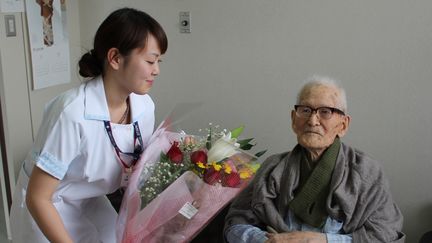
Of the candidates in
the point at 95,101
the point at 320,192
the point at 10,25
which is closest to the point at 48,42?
the point at 10,25

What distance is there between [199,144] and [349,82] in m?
1.20

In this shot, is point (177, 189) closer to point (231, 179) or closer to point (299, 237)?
point (231, 179)

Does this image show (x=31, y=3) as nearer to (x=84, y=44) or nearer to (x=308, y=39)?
(x=84, y=44)

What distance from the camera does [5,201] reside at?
2605 millimetres

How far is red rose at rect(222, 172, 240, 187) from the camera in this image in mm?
1318

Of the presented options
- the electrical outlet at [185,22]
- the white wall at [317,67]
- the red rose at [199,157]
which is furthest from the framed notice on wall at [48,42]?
the red rose at [199,157]

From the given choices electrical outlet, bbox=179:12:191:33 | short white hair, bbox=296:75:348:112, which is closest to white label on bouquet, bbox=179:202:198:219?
short white hair, bbox=296:75:348:112

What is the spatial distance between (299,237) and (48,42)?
6.62ft

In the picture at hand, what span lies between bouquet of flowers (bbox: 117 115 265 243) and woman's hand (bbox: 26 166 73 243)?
0.61 feet

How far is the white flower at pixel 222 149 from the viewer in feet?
4.37

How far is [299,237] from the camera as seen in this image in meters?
1.45

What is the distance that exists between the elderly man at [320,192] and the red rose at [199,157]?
357 millimetres

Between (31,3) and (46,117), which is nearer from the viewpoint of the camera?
(46,117)

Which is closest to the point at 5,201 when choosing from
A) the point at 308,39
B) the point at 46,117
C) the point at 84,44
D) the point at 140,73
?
the point at 84,44
